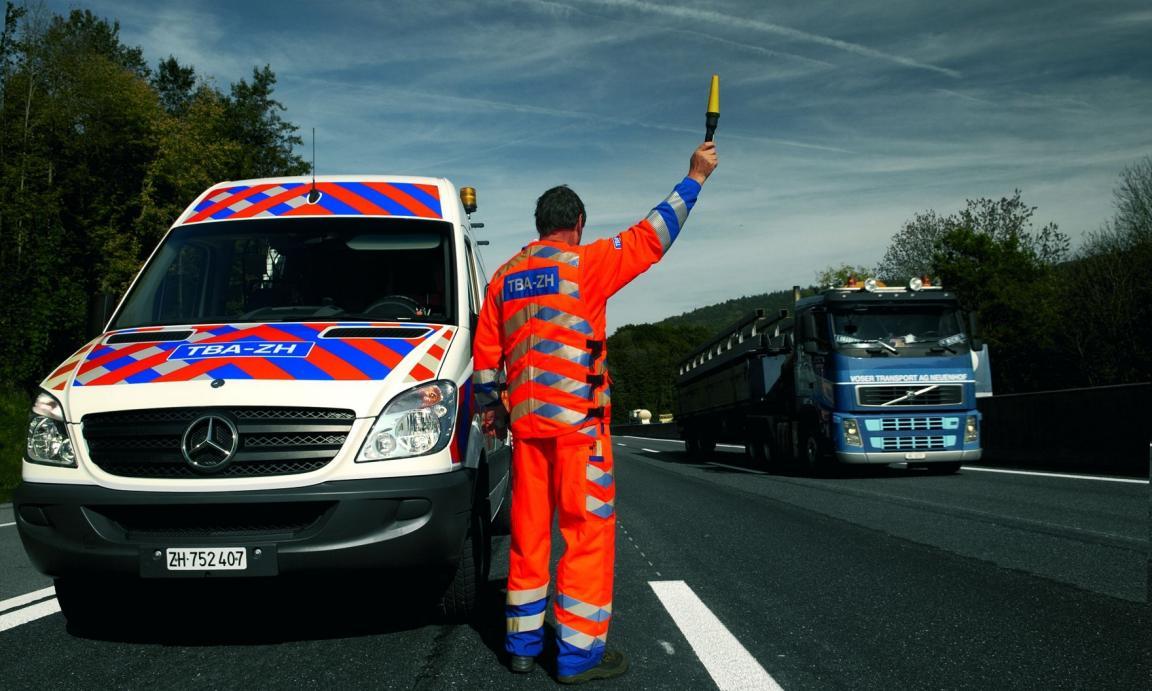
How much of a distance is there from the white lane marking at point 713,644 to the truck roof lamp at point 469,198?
10.3 ft

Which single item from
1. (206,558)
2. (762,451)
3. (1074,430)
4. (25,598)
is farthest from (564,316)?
(762,451)

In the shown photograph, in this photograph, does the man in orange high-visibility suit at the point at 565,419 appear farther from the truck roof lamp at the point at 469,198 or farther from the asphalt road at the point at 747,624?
the truck roof lamp at the point at 469,198

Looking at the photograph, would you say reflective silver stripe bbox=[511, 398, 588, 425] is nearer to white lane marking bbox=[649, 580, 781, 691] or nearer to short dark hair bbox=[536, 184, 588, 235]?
short dark hair bbox=[536, 184, 588, 235]

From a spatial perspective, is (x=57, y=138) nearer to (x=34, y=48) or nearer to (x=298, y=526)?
(x=34, y=48)

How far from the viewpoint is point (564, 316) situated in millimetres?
3854

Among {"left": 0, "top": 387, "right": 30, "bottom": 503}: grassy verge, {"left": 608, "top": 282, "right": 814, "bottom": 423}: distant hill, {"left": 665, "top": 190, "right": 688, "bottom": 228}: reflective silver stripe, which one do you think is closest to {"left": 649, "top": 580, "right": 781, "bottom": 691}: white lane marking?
{"left": 665, "top": 190, "right": 688, "bottom": 228}: reflective silver stripe

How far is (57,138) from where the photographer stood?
137 feet

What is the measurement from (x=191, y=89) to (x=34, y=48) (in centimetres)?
2251

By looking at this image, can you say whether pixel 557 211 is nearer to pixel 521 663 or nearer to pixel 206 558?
pixel 521 663

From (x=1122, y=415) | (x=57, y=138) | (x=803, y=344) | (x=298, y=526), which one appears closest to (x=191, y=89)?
(x=57, y=138)

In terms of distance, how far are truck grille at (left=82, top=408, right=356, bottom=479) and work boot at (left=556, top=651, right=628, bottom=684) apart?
4.41ft

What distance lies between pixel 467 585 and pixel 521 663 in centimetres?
87

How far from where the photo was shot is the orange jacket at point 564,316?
3.82 metres

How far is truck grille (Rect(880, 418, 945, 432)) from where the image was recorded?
14172mm
